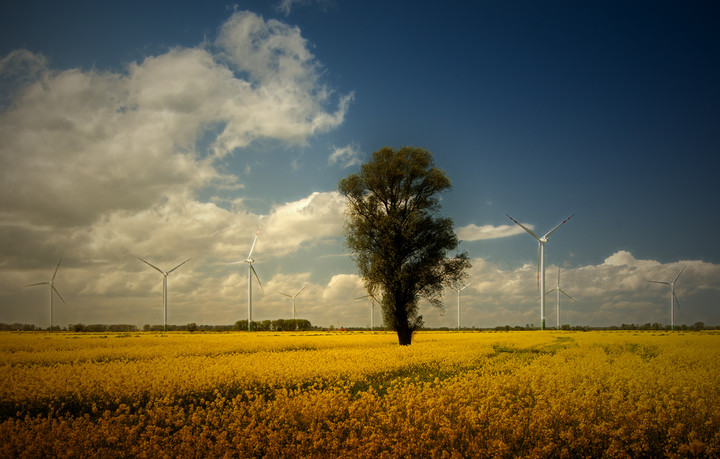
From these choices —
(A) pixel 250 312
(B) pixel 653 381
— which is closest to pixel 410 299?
(B) pixel 653 381

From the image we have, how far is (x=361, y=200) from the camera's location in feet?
102

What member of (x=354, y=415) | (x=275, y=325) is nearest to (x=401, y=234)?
(x=354, y=415)

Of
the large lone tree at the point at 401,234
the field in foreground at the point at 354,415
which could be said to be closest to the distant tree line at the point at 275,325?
the large lone tree at the point at 401,234

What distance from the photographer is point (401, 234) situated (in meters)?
29.8

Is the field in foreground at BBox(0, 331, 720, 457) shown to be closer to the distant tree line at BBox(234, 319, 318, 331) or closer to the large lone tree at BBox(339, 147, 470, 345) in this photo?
the large lone tree at BBox(339, 147, 470, 345)

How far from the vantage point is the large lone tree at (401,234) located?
29.9 meters

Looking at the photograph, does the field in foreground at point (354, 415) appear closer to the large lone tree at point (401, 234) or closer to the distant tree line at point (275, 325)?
the large lone tree at point (401, 234)

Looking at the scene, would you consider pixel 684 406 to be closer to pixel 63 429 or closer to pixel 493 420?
pixel 493 420

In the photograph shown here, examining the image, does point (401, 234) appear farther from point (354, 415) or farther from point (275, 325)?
point (275, 325)

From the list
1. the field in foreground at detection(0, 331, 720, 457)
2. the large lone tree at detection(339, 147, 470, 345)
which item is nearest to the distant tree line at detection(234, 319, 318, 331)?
the large lone tree at detection(339, 147, 470, 345)

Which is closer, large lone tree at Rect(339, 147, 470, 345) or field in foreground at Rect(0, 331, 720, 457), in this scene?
field in foreground at Rect(0, 331, 720, 457)

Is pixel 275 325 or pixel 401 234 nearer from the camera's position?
pixel 401 234

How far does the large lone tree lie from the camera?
29.9 m

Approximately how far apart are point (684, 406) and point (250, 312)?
5452 cm
